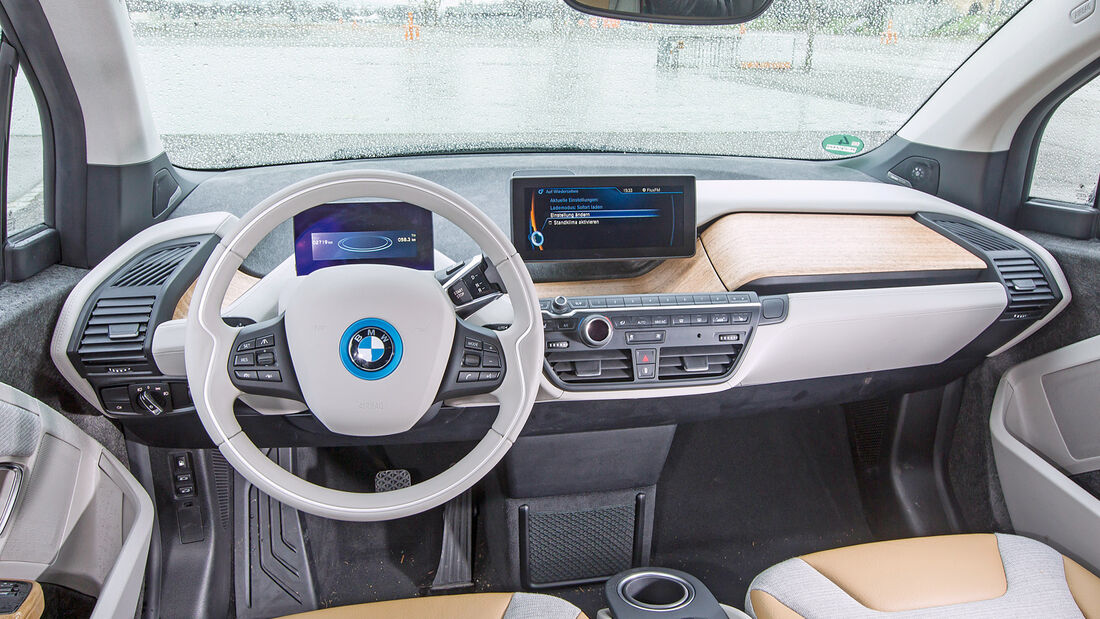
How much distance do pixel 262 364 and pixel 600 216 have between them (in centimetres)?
101

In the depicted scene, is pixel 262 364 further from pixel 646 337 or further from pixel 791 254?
pixel 791 254

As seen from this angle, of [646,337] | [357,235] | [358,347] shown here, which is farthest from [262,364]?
[646,337]

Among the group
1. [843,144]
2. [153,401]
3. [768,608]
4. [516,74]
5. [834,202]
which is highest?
[516,74]

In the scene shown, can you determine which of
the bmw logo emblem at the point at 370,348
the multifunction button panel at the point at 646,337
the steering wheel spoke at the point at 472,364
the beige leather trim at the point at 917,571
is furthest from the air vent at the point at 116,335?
the beige leather trim at the point at 917,571

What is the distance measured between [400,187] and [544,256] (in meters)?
0.79

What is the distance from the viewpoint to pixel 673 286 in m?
2.19

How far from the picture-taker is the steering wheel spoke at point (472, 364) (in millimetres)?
1410

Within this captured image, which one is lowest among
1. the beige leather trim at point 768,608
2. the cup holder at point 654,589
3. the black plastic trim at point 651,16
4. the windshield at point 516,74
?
the cup holder at point 654,589

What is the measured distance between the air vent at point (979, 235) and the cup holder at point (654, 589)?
132 centimetres

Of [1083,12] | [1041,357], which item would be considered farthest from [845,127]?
[1041,357]

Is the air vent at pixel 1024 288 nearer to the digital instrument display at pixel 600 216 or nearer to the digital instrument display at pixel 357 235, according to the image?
the digital instrument display at pixel 600 216

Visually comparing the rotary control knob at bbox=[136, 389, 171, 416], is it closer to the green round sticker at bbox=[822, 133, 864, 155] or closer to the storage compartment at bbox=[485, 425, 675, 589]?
the storage compartment at bbox=[485, 425, 675, 589]

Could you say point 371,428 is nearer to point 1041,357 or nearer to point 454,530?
point 454,530

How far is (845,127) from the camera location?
261cm
